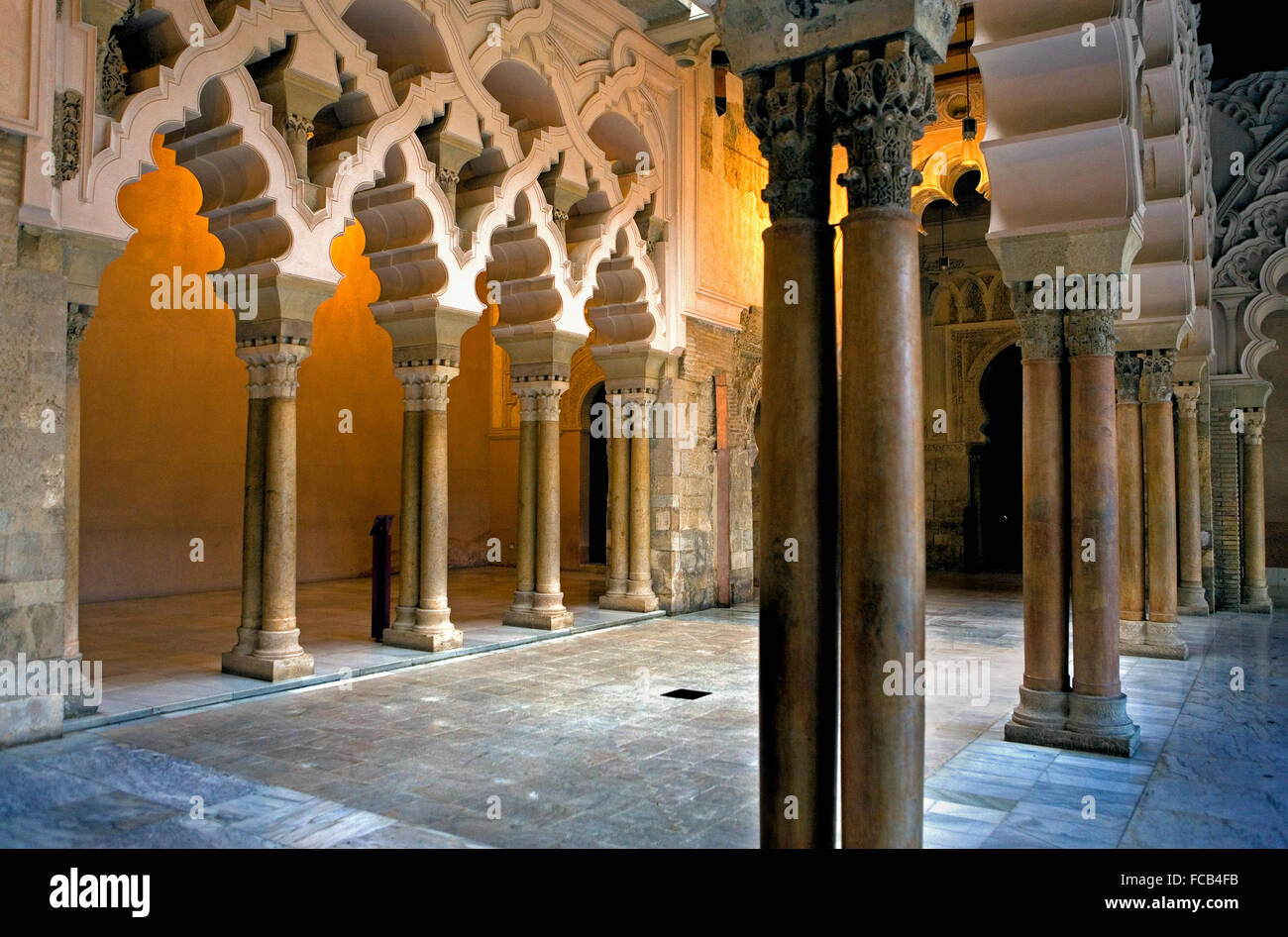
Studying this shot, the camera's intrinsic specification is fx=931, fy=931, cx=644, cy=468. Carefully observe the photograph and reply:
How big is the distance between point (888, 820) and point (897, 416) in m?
1.31

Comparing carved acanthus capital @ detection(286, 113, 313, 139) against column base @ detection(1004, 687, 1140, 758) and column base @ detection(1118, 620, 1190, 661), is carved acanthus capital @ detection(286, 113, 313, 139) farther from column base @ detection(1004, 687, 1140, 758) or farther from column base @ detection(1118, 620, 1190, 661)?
column base @ detection(1118, 620, 1190, 661)

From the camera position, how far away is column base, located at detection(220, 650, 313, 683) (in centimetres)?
677

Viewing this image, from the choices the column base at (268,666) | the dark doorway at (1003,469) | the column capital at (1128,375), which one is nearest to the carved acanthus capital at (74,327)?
the column base at (268,666)

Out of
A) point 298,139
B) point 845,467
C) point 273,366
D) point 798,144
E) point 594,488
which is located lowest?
point 845,467

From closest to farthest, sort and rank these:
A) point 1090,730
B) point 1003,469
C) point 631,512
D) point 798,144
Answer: point 798,144, point 1090,730, point 631,512, point 1003,469

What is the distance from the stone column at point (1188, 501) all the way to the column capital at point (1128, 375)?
9.47 feet

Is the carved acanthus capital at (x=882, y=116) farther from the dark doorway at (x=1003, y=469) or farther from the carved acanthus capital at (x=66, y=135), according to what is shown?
the dark doorway at (x=1003, y=469)

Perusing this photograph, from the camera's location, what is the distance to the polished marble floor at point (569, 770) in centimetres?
400

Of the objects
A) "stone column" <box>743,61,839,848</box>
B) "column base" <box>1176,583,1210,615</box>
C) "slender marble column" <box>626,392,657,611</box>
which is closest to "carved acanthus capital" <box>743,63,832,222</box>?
"stone column" <box>743,61,839,848</box>

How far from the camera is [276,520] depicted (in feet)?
23.0

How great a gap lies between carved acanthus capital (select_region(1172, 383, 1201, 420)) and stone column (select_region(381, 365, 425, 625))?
8.19 metres

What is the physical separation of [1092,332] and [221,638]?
7.55m

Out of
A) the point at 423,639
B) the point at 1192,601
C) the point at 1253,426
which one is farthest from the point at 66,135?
the point at 1253,426

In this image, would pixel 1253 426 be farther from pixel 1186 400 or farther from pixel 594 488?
pixel 594 488
